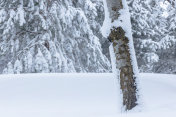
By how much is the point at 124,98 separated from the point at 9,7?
7302mm

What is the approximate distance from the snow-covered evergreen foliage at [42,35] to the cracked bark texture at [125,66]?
5752mm

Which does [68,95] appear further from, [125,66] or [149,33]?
[149,33]

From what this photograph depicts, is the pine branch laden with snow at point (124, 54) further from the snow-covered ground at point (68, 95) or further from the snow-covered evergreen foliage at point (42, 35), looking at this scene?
the snow-covered evergreen foliage at point (42, 35)

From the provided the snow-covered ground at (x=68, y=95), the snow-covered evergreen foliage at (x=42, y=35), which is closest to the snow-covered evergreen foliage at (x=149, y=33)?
the snow-covered evergreen foliage at (x=42, y=35)

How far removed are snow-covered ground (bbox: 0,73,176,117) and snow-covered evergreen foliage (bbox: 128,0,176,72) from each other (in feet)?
24.2

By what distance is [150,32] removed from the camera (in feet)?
49.2

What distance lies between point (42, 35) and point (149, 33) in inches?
288

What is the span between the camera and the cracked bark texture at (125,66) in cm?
379

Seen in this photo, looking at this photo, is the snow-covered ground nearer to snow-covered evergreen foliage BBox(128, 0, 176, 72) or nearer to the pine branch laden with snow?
the pine branch laden with snow

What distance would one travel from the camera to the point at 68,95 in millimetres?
5316

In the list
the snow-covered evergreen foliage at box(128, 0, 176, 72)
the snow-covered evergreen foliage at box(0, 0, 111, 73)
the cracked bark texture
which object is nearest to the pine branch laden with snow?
the cracked bark texture

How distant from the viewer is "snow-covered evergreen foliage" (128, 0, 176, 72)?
45.6ft

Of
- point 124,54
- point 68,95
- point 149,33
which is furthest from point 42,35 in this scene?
point 149,33

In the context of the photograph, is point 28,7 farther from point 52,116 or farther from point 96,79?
point 52,116
